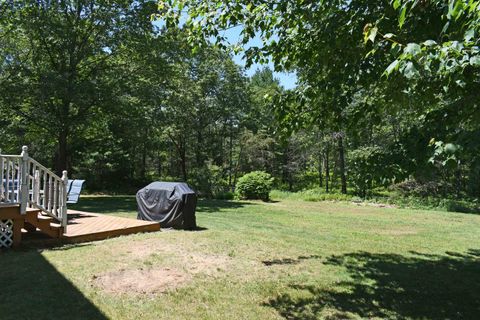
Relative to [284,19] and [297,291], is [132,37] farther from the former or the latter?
[297,291]

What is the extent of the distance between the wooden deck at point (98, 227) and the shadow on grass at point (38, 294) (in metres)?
1.57

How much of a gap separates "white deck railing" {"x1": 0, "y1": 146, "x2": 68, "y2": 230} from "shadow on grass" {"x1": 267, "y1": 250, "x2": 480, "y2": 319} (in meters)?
4.44

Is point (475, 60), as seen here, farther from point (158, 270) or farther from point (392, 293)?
point (158, 270)

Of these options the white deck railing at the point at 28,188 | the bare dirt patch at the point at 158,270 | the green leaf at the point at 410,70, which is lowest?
the bare dirt patch at the point at 158,270


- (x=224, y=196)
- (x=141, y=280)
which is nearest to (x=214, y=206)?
(x=224, y=196)

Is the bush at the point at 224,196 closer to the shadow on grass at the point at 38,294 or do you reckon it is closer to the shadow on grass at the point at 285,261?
the shadow on grass at the point at 285,261

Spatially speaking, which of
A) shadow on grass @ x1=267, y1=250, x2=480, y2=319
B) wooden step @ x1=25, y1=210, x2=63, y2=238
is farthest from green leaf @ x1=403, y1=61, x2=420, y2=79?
wooden step @ x1=25, y1=210, x2=63, y2=238

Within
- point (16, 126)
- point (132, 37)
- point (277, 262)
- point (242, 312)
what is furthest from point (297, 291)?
point (16, 126)

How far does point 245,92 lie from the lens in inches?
1145

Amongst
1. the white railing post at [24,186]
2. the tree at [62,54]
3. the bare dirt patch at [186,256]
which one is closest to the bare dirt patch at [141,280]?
the bare dirt patch at [186,256]

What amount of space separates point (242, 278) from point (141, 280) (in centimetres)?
133

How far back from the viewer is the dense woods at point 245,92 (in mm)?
3297

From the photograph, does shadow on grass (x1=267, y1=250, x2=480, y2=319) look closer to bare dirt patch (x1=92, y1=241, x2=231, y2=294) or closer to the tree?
bare dirt patch (x1=92, y1=241, x2=231, y2=294)

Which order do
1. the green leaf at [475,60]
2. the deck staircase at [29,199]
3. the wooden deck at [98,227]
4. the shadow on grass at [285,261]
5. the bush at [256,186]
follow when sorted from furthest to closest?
the bush at [256,186], the wooden deck at [98,227], the deck staircase at [29,199], the shadow on grass at [285,261], the green leaf at [475,60]
